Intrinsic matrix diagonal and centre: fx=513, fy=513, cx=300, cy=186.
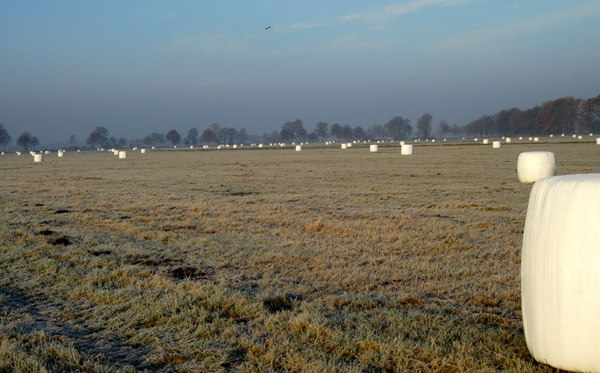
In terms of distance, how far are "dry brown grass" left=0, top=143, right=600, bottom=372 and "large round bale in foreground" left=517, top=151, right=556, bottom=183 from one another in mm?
7425

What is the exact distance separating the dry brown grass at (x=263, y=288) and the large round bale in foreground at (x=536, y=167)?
292 inches

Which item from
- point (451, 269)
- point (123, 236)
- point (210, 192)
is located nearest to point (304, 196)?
point (210, 192)

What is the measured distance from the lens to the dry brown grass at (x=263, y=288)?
4703mm

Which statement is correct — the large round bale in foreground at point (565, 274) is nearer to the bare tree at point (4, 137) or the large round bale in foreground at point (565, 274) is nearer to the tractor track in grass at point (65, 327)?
the tractor track in grass at point (65, 327)

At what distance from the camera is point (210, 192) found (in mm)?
19203

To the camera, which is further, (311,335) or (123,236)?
(123,236)

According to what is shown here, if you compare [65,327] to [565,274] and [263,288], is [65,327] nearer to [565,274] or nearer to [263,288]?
[263,288]

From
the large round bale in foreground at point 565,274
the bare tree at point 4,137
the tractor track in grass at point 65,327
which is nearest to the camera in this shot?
the large round bale in foreground at point 565,274

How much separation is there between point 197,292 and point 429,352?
9.94 ft

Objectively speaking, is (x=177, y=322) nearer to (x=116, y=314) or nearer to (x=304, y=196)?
(x=116, y=314)

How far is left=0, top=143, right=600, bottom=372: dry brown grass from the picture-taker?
4.70m

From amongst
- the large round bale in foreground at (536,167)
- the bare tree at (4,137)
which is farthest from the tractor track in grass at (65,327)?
the bare tree at (4,137)

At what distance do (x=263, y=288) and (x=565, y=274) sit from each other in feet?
13.0

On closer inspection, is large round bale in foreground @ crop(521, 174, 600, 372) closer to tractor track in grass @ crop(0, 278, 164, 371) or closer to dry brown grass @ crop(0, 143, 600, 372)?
dry brown grass @ crop(0, 143, 600, 372)
